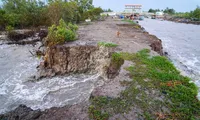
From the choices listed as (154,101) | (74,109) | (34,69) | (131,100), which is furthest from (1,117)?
(34,69)

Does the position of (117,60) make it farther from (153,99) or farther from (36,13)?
(36,13)

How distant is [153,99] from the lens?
7.26 metres

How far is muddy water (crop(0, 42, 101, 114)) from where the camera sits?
9766 mm

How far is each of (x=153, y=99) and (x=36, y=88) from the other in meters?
8.26

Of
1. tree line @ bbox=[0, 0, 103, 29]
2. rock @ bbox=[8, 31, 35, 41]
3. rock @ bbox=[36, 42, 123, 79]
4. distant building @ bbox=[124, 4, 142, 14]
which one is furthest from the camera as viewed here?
distant building @ bbox=[124, 4, 142, 14]

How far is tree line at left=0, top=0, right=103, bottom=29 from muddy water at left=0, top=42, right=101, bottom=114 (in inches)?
681

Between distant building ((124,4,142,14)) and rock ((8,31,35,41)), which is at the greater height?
distant building ((124,4,142,14))

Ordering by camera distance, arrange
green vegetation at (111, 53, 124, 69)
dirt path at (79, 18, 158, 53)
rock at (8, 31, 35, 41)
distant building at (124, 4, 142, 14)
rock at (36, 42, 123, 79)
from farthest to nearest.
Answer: distant building at (124, 4, 142, 14) → rock at (8, 31, 35, 41) → dirt path at (79, 18, 158, 53) → rock at (36, 42, 123, 79) → green vegetation at (111, 53, 124, 69)

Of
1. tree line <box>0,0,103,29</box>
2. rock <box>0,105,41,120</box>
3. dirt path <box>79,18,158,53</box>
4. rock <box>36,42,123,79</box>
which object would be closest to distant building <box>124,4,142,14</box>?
tree line <box>0,0,103,29</box>

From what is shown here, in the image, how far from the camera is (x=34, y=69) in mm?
15969

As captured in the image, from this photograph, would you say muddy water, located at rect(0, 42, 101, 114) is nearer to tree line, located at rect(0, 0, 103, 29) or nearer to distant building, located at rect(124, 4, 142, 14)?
tree line, located at rect(0, 0, 103, 29)

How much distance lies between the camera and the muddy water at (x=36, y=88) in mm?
9766

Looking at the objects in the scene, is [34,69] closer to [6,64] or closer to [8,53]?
[6,64]

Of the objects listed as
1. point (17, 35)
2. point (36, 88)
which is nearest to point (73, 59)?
point (36, 88)
